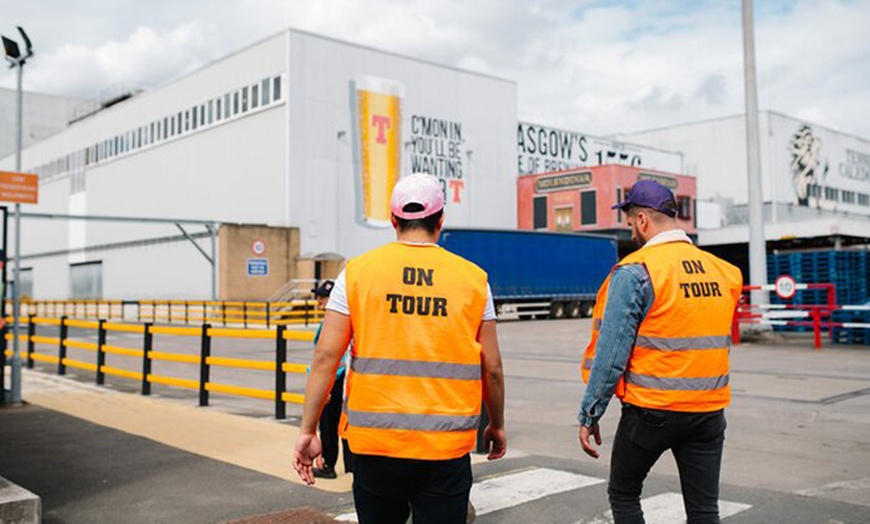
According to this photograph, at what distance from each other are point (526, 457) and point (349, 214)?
35.2m

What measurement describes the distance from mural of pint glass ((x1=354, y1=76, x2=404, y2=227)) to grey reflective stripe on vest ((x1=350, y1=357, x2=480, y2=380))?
39517mm

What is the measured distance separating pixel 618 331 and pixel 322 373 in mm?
1366

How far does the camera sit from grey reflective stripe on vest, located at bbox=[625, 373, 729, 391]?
12.1 feet

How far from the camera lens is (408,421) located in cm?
304

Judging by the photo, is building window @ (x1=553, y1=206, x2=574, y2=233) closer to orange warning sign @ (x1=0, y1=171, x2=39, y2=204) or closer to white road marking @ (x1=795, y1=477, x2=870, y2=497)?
orange warning sign @ (x1=0, y1=171, x2=39, y2=204)

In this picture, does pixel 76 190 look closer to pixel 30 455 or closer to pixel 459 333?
pixel 30 455

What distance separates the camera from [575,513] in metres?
5.81

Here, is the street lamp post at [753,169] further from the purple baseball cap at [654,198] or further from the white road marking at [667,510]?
the purple baseball cap at [654,198]

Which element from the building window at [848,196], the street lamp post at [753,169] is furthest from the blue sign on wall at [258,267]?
the building window at [848,196]

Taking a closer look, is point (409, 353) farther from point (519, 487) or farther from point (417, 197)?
point (519, 487)

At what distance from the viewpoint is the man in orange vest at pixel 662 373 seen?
3686 mm

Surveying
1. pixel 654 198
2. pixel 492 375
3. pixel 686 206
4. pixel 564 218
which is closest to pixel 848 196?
pixel 686 206

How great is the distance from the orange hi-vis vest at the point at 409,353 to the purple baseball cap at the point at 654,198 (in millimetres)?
1233

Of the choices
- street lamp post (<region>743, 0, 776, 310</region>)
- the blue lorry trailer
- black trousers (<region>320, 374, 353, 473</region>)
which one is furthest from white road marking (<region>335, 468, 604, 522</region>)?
the blue lorry trailer
